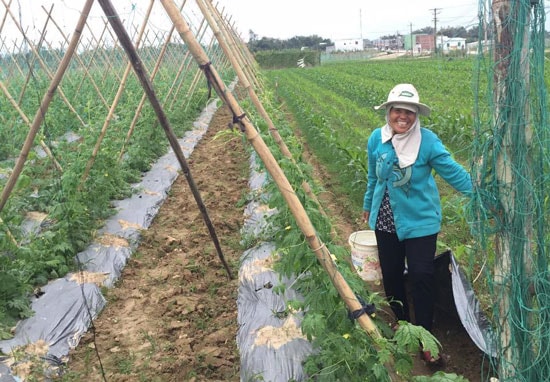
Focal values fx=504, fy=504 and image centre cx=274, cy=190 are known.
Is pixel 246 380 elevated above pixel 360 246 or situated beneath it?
situated beneath

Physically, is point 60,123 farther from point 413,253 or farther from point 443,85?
point 443,85

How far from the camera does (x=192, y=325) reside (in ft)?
12.9

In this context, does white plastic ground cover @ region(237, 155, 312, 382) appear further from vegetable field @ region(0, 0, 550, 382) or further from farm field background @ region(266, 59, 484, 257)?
farm field background @ region(266, 59, 484, 257)

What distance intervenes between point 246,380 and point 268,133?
9.54 feet

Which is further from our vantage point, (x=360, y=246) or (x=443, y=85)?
(x=443, y=85)

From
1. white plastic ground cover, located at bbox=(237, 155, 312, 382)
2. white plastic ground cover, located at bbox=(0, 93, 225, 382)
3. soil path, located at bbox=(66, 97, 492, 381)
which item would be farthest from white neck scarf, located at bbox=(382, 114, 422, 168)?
white plastic ground cover, located at bbox=(0, 93, 225, 382)

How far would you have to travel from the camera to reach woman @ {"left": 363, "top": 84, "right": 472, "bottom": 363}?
Result: 314 cm

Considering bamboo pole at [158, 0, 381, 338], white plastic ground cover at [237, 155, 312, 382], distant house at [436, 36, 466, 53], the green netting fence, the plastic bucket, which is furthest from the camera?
the plastic bucket

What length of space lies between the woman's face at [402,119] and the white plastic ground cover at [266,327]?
1.24m

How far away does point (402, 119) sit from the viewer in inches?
125

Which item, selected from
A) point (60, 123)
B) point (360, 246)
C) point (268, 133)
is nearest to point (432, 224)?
point (360, 246)

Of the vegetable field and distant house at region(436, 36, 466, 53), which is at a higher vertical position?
distant house at region(436, 36, 466, 53)

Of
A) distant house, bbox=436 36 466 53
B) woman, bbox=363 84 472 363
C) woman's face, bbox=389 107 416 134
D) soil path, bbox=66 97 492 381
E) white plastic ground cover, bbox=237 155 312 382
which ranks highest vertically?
distant house, bbox=436 36 466 53

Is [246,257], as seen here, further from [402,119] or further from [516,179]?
[516,179]
